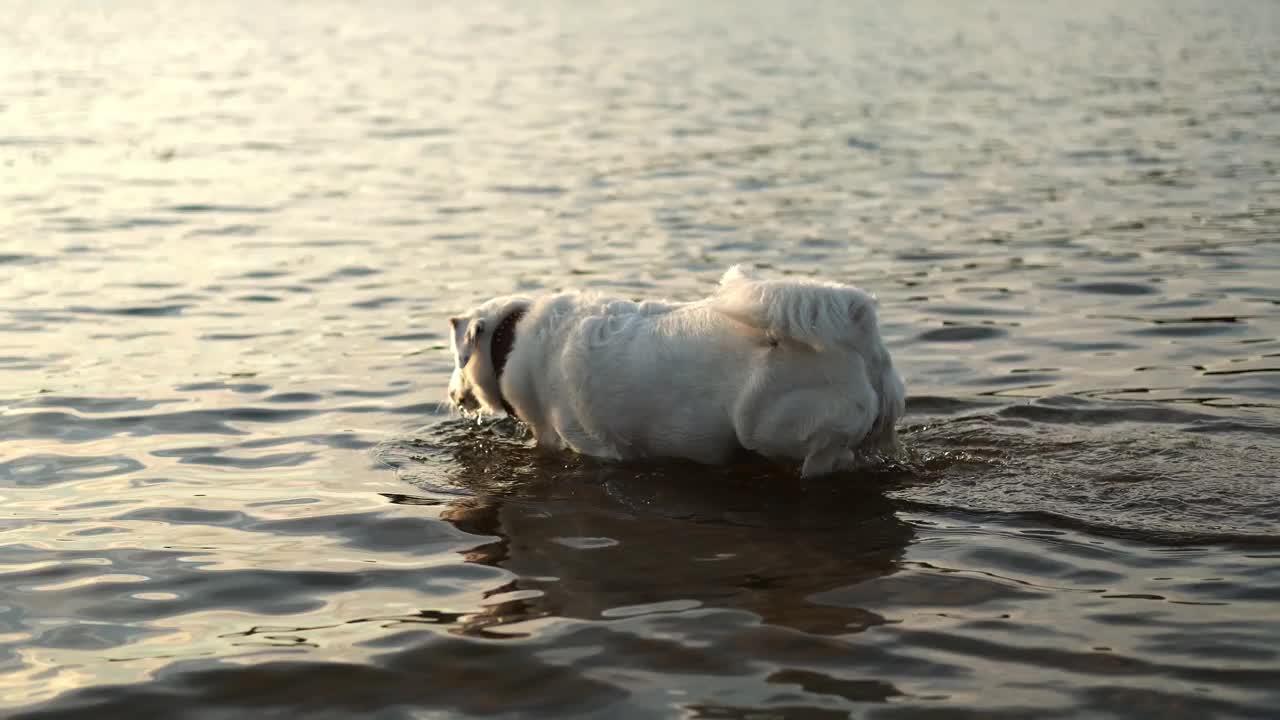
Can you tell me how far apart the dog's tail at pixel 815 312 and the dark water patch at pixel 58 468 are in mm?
3599

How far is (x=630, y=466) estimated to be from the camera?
7914 mm

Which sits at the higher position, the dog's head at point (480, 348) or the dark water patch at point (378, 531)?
the dog's head at point (480, 348)

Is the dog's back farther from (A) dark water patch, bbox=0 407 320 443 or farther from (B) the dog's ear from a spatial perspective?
(A) dark water patch, bbox=0 407 320 443

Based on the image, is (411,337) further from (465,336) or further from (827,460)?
(827,460)

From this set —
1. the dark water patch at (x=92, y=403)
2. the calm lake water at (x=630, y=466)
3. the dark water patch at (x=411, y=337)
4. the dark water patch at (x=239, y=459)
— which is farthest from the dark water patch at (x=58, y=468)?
the dark water patch at (x=411, y=337)

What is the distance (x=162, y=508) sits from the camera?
24.5 ft

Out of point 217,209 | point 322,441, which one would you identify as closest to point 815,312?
point 322,441

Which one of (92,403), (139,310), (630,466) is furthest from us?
(139,310)

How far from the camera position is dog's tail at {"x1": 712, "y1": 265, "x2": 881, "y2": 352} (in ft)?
22.1

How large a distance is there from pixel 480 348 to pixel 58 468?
2.36 meters

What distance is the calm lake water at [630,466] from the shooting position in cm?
540

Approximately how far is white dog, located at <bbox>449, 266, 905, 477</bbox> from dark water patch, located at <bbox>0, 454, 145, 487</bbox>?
6.15 ft

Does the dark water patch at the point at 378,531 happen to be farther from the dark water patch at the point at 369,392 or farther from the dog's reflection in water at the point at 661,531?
the dark water patch at the point at 369,392

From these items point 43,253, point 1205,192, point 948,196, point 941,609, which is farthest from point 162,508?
point 1205,192
